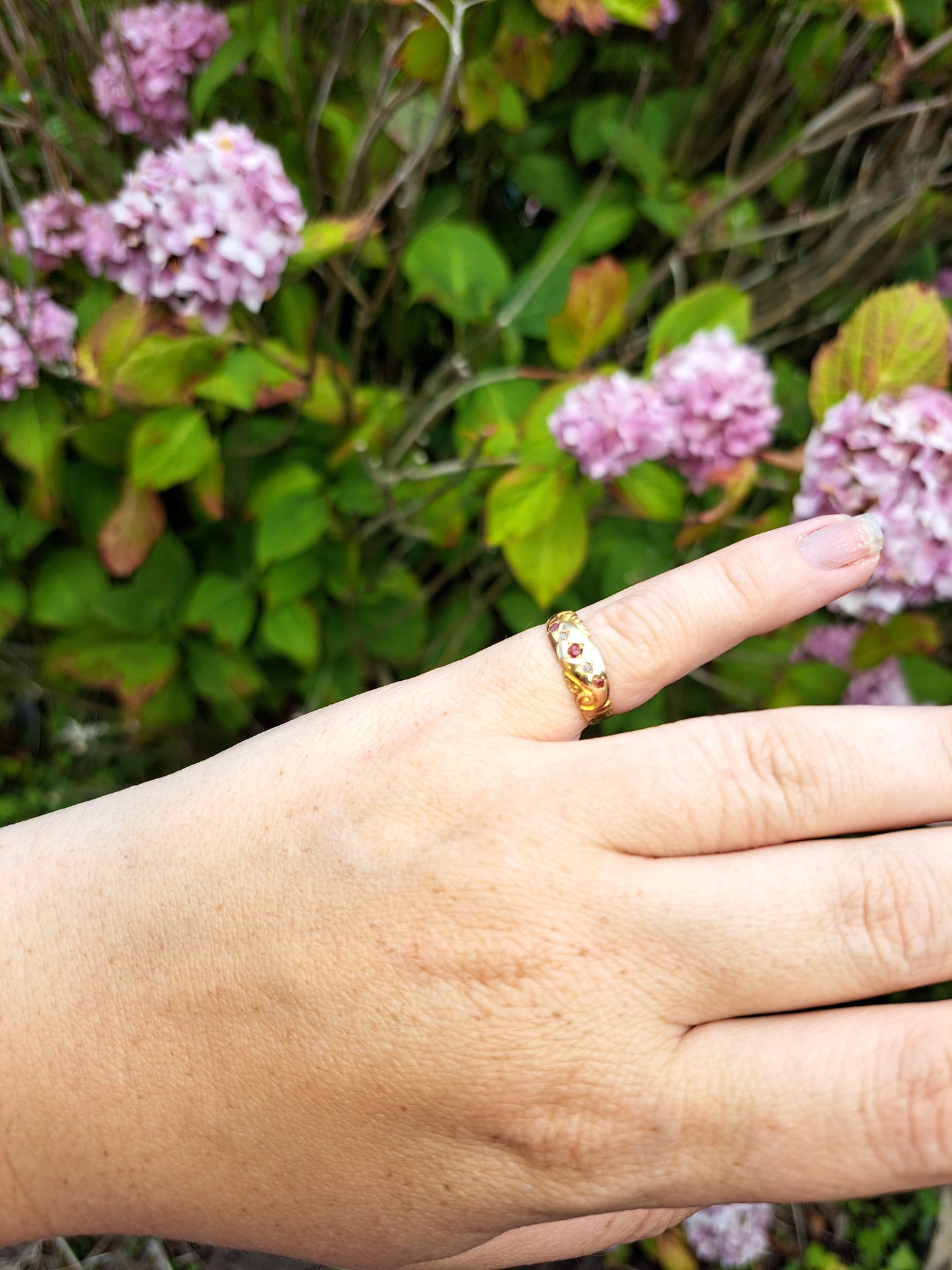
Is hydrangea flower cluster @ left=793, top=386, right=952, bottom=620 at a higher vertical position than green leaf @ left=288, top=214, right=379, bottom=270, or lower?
lower

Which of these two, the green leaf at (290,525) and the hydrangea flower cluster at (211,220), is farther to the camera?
the green leaf at (290,525)

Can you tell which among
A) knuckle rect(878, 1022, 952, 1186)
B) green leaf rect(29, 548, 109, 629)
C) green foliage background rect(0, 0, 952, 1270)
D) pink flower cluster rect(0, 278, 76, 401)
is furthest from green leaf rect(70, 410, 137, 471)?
knuckle rect(878, 1022, 952, 1186)

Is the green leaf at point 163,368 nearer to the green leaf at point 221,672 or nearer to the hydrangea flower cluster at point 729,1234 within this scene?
the green leaf at point 221,672

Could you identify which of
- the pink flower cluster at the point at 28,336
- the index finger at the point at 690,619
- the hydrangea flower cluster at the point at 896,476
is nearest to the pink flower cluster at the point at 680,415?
the hydrangea flower cluster at the point at 896,476

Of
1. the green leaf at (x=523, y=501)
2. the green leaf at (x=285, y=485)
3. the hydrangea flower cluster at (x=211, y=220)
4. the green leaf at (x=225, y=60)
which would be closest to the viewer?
the hydrangea flower cluster at (x=211, y=220)

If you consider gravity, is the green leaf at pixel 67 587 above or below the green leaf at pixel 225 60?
below

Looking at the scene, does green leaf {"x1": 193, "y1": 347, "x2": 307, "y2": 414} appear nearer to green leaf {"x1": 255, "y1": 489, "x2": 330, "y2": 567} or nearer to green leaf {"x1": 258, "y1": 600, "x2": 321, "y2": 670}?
green leaf {"x1": 255, "y1": 489, "x2": 330, "y2": 567}

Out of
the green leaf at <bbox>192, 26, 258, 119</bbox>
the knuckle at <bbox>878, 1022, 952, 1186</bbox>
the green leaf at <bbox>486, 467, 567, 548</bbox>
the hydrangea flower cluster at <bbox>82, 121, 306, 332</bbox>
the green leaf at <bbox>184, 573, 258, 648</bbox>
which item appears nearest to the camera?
the knuckle at <bbox>878, 1022, 952, 1186</bbox>
